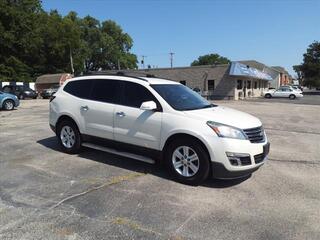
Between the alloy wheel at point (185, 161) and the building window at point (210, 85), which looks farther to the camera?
the building window at point (210, 85)

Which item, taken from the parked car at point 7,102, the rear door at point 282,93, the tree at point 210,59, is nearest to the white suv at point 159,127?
the parked car at point 7,102

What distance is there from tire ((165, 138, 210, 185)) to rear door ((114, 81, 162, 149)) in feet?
1.16

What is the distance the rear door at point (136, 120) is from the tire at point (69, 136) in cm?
126

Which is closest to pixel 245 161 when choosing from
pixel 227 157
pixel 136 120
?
pixel 227 157

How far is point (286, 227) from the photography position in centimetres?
468

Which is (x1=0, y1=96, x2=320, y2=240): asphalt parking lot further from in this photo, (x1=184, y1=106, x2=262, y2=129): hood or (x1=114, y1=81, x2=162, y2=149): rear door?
(x1=184, y1=106, x2=262, y2=129): hood

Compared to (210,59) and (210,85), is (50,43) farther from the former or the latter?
(210,59)

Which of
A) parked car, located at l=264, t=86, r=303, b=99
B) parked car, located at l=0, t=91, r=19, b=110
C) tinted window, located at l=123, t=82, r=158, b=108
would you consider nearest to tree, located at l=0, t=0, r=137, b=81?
parked car, located at l=264, t=86, r=303, b=99

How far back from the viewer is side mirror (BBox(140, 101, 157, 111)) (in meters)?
6.59

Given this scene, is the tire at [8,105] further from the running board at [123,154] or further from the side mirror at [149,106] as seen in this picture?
the side mirror at [149,106]

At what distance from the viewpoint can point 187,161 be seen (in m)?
6.28

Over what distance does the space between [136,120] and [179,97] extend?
934 mm

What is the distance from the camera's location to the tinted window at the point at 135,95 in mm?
6992

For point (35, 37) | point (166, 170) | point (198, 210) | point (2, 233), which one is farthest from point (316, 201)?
point (35, 37)
